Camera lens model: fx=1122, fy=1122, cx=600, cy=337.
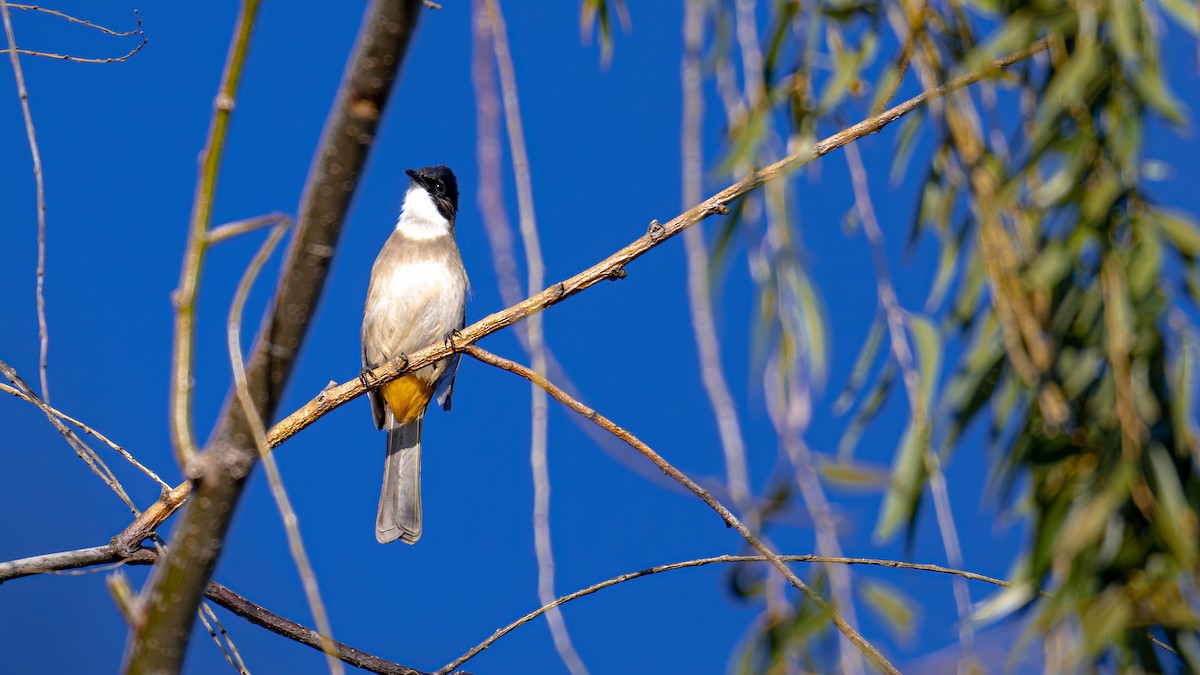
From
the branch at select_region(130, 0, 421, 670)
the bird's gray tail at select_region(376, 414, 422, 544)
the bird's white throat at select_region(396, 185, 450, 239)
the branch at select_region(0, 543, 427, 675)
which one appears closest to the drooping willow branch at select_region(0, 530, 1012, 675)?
the branch at select_region(0, 543, 427, 675)

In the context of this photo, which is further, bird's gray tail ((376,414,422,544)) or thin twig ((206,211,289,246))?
bird's gray tail ((376,414,422,544))

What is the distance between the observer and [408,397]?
5055 mm

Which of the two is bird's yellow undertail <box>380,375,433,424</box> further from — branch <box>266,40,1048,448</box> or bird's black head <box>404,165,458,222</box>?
branch <box>266,40,1048,448</box>

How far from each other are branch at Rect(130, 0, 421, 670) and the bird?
3624 mm

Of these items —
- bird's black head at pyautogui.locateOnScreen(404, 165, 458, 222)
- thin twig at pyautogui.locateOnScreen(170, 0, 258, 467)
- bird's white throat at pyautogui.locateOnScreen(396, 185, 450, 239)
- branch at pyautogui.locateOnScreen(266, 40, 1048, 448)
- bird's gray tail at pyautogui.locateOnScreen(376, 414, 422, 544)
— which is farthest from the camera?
bird's black head at pyautogui.locateOnScreen(404, 165, 458, 222)

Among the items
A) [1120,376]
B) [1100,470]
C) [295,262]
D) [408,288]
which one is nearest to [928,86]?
[1120,376]

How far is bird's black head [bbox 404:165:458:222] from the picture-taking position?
551 centimetres

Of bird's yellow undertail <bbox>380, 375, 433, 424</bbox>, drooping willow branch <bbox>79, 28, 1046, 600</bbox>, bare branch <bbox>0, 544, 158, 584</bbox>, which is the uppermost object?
bird's yellow undertail <bbox>380, 375, 433, 424</bbox>

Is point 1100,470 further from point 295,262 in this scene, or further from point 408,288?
point 408,288

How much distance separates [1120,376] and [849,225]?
57cm

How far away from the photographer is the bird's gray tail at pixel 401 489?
4871 millimetres

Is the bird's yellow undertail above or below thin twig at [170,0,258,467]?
above

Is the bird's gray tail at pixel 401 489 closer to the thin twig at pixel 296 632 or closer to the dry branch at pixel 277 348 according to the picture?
the thin twig at pixel 296 632

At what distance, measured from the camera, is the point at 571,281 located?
2436 mm
